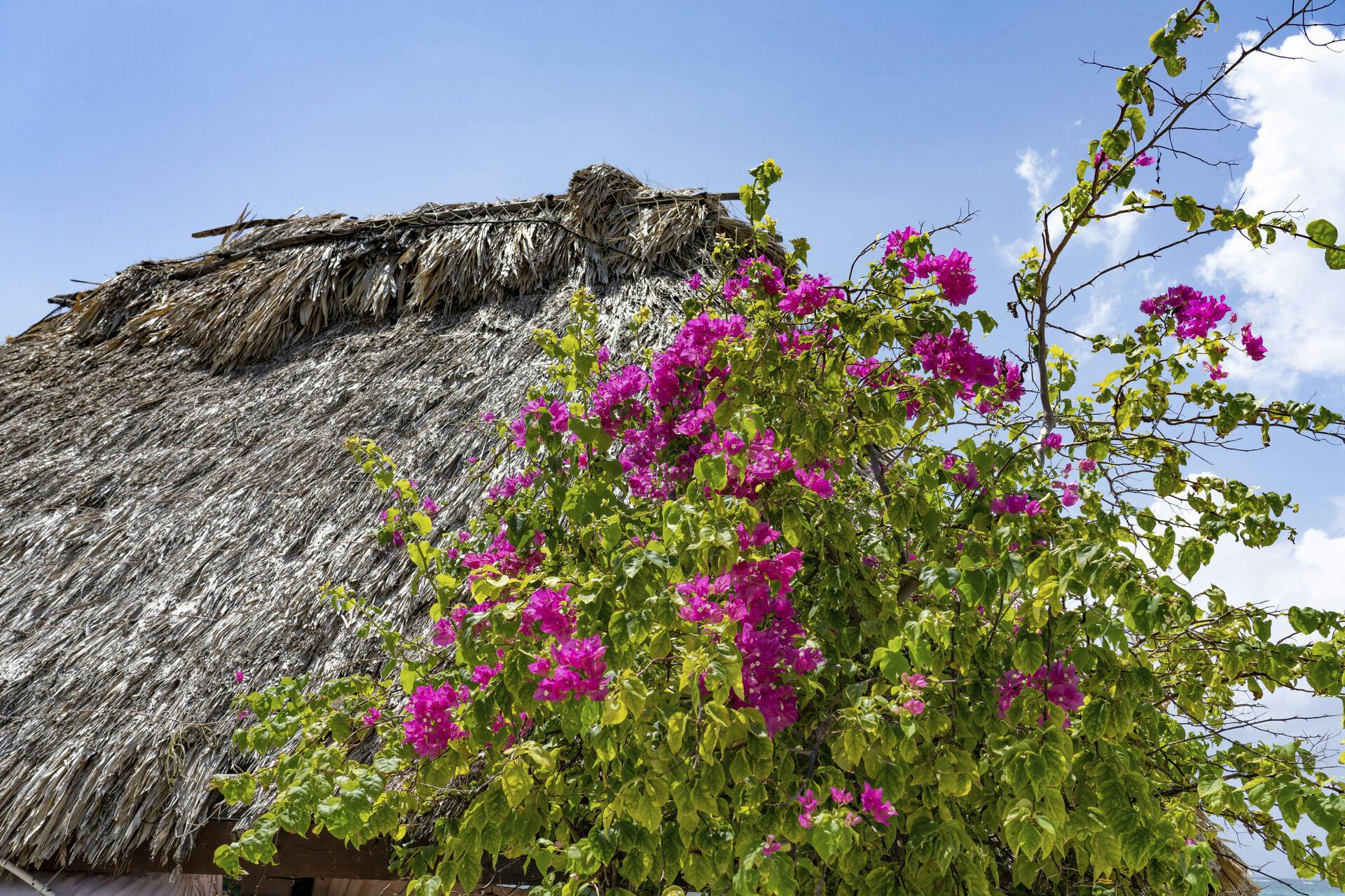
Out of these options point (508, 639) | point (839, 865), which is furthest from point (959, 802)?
point (508, 639)

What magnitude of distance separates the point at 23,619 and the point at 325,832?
1.89m

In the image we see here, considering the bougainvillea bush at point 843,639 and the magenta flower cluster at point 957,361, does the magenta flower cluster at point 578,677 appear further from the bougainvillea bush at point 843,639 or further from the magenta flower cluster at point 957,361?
the magenta flower cluster at point 957,361

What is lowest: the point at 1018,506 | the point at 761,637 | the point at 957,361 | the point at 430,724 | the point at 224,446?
the point at 430,724

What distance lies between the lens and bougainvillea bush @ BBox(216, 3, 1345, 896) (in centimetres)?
140

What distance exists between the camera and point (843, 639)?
1731mm

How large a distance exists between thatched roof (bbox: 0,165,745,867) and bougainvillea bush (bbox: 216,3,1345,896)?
622 millimetres

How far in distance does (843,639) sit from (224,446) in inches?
152

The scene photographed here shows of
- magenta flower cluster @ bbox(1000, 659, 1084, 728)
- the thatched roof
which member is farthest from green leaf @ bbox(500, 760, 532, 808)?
the thatched roof

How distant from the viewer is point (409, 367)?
4477 mm

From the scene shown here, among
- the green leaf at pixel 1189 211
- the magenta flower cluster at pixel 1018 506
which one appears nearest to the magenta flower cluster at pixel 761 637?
the magenta flower cluster at pixel 1018 506

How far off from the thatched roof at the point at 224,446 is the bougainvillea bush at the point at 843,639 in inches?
24.5

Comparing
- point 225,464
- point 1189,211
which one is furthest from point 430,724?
point 225,464

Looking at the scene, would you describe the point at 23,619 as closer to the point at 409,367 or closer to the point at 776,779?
the point at 409,367

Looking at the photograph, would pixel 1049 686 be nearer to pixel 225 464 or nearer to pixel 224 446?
pixel 225 464
